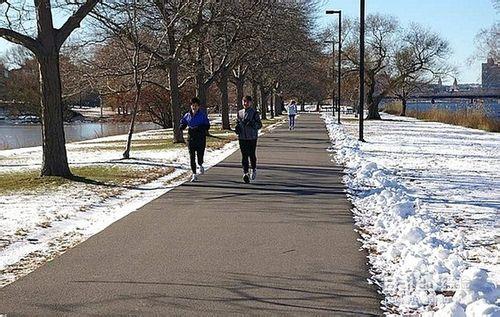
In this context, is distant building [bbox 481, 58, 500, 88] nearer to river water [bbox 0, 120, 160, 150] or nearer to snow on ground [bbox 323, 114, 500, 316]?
river water [bbox 0, 120, 160, 150]

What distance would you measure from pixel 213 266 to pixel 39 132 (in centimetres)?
4813

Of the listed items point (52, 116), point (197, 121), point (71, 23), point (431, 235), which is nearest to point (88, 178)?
point (52, 116)

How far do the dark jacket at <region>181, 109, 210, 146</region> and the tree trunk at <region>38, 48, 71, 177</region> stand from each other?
9.14ft

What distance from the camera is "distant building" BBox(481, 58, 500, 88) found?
2115 inches

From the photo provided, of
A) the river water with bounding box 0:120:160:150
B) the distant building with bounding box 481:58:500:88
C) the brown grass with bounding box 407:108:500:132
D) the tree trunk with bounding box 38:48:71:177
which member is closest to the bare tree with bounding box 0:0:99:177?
the tree trunk with bounding box 38:48:71:177

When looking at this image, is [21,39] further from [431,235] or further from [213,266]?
[431,235]

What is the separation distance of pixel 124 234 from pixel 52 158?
6568 millimetres

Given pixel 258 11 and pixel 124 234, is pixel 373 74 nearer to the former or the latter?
pixel 258 11

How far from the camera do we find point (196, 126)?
1395cm

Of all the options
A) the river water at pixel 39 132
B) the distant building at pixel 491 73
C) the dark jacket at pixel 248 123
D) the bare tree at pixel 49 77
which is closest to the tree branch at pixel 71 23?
the bare tree at pixel 49 77

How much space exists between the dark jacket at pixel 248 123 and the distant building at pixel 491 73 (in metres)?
43.4

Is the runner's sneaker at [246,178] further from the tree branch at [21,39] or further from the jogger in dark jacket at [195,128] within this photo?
the tree branch at [21,39]

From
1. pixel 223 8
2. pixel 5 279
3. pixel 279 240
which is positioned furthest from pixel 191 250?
pixel 223 8

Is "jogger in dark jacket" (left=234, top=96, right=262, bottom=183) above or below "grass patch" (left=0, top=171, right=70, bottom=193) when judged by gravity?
above
